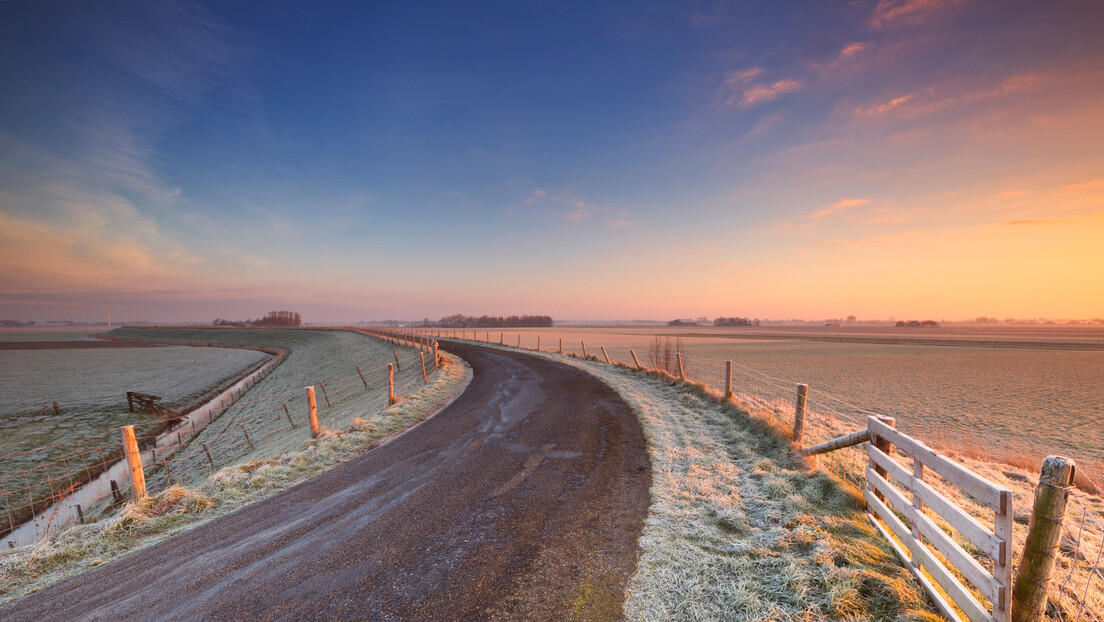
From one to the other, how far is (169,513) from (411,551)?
4705 millimetres

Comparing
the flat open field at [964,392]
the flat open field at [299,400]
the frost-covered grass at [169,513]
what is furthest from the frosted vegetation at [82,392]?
the flat open field at [964,392]

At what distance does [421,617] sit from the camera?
12.2ft

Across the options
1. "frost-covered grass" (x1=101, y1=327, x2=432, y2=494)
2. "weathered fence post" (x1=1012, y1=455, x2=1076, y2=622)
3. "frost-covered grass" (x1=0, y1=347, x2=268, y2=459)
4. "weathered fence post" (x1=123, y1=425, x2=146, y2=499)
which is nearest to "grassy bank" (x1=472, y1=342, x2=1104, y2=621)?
"weathered fence post" (x1=1012, y1=455, x2=1076, y2=622)

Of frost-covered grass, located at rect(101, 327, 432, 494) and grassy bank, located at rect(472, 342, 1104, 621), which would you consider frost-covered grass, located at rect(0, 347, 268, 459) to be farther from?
grassy bank, located at rect(472, 342, 1104, 621)

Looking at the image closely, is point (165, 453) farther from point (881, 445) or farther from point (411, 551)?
point (881, 445)

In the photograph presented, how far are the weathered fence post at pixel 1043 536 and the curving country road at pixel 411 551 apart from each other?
300 cm

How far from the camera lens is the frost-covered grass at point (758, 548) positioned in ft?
12.1

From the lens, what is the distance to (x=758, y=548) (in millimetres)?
4703

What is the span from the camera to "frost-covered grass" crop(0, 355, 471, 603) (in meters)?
4.97

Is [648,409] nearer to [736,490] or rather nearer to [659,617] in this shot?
[736,490]

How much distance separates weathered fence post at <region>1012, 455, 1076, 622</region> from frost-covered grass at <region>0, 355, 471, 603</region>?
30.4 ft

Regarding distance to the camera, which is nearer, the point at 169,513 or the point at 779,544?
the point at 779,544

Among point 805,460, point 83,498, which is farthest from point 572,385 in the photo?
point 83,498

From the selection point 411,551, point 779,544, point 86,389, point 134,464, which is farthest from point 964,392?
point 86,389
